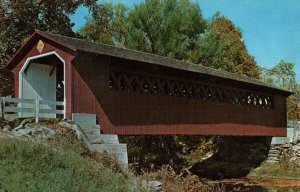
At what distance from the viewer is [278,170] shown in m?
23.8

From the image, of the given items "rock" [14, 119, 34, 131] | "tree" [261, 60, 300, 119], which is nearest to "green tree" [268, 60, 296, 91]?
"tree" [261, 60, 300, 119]

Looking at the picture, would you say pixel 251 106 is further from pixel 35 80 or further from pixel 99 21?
pixel 35 80

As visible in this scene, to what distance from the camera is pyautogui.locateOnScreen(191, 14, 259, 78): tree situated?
3403 cm

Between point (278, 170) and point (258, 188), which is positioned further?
point (278, 170)

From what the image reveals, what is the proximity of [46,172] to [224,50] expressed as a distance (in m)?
28.4

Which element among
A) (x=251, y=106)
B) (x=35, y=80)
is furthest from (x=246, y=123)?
(x=35, y=80)

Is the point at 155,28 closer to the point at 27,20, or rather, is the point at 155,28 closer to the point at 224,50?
the point at 224,50

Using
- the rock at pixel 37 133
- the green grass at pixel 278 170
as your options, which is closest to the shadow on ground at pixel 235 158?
the green grass at pixel 278 170

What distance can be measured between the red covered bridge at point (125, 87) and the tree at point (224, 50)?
12392mm

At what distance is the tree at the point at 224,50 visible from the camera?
112 feet

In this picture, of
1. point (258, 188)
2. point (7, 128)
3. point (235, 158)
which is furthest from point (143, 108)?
point (235, 158)

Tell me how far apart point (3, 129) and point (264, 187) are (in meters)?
11.7

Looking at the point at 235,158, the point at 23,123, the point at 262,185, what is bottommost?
the point at 262,185

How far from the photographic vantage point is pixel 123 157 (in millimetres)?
13180
